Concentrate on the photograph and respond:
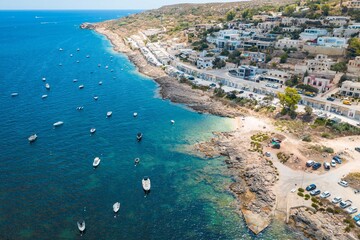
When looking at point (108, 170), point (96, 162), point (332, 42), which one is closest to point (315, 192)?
point (108, 170)

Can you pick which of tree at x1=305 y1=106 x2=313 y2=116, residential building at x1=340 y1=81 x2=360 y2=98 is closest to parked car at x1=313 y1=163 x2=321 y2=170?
tree at x1=305 y1=106 x2=313 y2=116

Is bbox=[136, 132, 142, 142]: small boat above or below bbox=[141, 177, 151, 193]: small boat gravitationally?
below

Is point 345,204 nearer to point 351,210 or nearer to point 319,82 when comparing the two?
point 351,210

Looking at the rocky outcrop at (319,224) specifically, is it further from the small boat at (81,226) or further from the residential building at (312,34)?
the residential building at (312,34)

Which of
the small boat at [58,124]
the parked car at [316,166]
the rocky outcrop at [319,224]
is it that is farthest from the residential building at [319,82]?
the small boat at [58,124]

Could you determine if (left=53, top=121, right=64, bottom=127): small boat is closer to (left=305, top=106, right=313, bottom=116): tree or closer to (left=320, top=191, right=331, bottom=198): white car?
(left=320, top=191, right=331, bottom=198): white car
